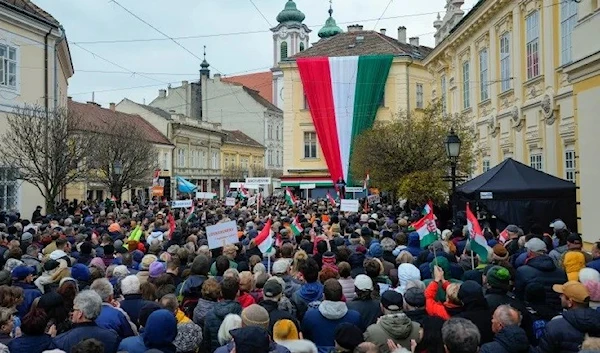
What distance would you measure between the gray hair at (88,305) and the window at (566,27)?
1625cm

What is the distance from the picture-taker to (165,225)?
51.1ft

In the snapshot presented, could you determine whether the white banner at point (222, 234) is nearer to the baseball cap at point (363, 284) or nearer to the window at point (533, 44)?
the baseball cap at point (363, 284)

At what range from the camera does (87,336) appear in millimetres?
5141

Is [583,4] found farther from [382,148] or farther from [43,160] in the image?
[43,160]

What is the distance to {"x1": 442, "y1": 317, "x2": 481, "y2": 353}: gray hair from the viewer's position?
172 inches

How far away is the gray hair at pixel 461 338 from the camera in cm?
436

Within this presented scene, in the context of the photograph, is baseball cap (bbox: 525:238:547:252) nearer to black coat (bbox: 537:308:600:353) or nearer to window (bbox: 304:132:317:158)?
black coat (bbox: 537:308:600:353)

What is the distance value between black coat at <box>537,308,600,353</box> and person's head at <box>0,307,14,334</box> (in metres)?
4.63

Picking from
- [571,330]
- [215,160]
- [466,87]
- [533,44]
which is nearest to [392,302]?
[571,330]

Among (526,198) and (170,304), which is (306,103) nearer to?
(526,198)

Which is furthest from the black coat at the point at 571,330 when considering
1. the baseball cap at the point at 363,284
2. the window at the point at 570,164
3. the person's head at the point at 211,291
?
the window at the point at 570,164

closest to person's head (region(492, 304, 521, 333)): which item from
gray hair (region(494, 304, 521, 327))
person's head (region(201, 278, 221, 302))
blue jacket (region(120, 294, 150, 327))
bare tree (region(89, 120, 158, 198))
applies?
gray hair (region(494, 304, 521, 327))

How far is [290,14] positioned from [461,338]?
8675cm

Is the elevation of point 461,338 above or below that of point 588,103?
below
